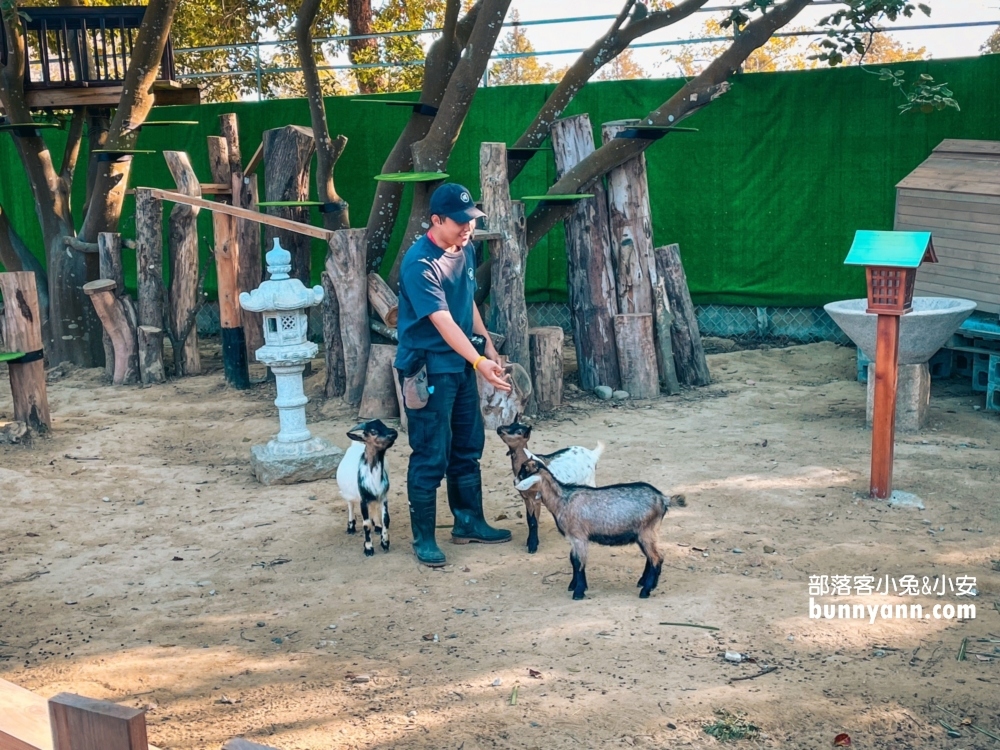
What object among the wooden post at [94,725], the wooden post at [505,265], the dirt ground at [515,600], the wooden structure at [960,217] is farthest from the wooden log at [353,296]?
the wooden post at [94,725]

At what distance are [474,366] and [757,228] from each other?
6.37 m

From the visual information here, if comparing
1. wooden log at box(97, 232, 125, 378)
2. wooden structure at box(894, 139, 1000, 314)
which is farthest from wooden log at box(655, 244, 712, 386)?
wooden log at box(97, 232, 125, 378)

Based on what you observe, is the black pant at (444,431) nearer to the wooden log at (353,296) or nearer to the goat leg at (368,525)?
the goat leg at (368,525)

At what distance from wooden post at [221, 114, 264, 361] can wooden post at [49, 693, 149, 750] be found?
8196 millimetres

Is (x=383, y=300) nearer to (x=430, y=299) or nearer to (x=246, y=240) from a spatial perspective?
(x=246, y=240)

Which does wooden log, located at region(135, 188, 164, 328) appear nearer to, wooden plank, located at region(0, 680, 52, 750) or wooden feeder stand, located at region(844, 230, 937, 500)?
wooden feeder stand, located at region(844, 230, 937, 500)

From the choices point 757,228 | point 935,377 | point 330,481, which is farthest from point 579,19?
point 330,481

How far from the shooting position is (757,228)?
412 inches

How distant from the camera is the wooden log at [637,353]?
8.48m

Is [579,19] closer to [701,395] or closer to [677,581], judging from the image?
[701,395]

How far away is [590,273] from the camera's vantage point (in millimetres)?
8555

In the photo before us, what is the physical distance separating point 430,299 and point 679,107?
3.95 meters

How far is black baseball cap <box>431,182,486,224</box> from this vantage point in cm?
494

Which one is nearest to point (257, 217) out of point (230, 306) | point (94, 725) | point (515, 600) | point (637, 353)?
point (230, 306)
